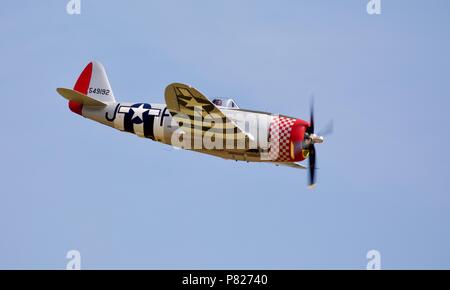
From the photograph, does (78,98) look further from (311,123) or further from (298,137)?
(311,123)

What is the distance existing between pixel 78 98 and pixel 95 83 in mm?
1469

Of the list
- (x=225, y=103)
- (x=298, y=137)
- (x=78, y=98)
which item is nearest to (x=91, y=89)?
(x=78, y=98)

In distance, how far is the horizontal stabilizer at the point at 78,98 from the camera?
32.6m

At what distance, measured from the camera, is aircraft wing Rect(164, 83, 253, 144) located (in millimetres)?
29594

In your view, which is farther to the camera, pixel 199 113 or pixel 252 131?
pixel 252 131

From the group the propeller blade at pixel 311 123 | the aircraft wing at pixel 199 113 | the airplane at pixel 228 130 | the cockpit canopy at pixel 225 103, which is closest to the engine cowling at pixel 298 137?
the airplane at pixel 228 130

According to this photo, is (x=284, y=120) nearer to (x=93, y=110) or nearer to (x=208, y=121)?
(x=208, y=121)

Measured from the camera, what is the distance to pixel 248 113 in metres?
30.7

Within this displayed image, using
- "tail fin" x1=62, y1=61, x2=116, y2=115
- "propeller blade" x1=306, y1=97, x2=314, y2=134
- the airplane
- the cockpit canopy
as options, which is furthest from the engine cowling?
"tail fin" x1=62, y1=61, x2=116, y2=115

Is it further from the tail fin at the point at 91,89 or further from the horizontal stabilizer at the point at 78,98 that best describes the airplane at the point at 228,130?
the tail fin at the point at 91,89

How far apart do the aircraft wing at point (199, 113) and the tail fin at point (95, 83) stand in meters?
4.13

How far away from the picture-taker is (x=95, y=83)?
34.3m
